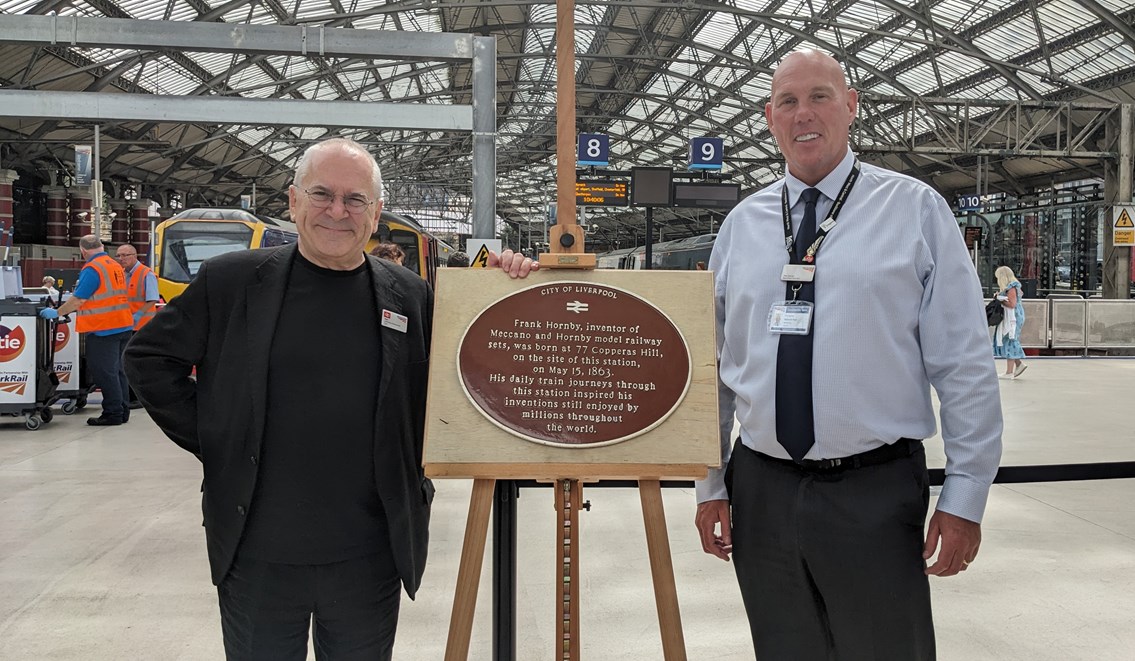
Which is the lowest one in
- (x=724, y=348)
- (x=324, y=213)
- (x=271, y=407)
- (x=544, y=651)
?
(x=544, y=651)

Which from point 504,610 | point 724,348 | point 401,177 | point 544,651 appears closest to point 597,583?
point 544,651

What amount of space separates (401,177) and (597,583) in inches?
1694

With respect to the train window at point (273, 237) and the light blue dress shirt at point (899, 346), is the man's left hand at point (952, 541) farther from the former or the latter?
the train window at point (273, 237)

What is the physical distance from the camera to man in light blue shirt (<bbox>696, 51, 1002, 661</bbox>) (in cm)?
164

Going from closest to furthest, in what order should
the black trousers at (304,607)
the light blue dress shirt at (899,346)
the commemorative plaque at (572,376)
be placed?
the light blue dress shirt at (899,346), the black trousers at (304,607), the commemorative plaque at (572,376)

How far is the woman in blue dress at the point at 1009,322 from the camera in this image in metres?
11.4

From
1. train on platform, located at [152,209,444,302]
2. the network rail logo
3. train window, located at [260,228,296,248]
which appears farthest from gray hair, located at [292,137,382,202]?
train window, located at [260,228,296,248]

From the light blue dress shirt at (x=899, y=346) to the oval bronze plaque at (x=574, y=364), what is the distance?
0.86 ft

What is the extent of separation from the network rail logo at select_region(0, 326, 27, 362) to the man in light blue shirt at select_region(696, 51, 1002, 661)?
7.46m

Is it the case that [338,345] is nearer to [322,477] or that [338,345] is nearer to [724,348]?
[322,477]

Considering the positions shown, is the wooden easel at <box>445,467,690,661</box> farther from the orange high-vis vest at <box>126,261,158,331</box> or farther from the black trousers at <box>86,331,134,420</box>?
the orange high-vis vest at <box>126,261,158,331</box>

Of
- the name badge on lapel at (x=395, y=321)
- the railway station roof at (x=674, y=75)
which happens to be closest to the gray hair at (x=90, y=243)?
the railway station roof at (x=674, y=75)

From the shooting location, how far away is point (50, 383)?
24.6 feet

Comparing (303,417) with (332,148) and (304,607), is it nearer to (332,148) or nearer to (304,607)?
(304,607)
